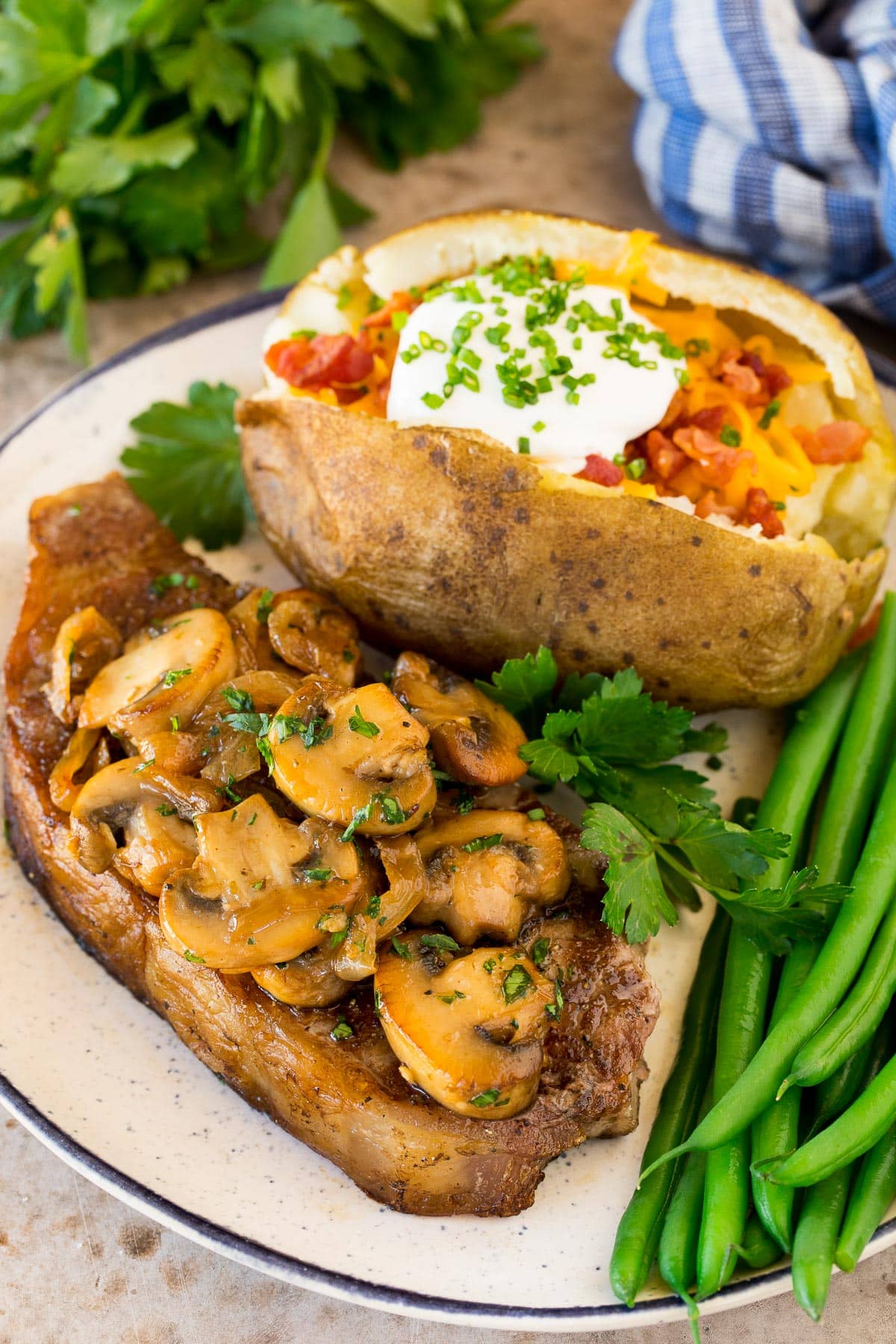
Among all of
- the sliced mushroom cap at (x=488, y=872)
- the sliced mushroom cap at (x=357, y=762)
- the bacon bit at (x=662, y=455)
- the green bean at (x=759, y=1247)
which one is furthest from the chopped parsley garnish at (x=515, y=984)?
the bacon bit at (x=662, y=455)

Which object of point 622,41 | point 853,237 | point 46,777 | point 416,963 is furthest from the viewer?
point 622,41

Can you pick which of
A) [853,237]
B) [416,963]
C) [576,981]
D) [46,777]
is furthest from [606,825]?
[853,237]

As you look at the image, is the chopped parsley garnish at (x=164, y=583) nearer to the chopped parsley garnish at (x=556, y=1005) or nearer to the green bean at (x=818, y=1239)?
the chopped parsley garnish at (x=556, y=1005)

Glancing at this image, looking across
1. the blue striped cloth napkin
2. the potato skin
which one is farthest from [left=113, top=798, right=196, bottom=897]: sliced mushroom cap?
the blue striped cloth napkin

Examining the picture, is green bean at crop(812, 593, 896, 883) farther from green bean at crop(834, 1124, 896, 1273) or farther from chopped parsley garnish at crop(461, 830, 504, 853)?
chopped parsley garnish at crop(461, 830, 504, 853)

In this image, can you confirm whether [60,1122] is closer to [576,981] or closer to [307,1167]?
[307,1167]

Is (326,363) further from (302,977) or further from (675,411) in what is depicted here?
(302,977)
